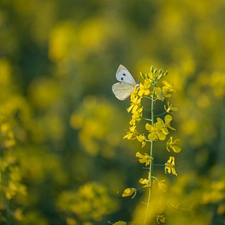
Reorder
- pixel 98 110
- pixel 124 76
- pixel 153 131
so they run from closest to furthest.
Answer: pixel 153 131 → pixel 124 76 → pixel 98 110

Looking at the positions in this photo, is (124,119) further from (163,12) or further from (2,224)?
(163,12)

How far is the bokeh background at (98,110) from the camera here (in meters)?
4.43

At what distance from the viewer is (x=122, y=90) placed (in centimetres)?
349

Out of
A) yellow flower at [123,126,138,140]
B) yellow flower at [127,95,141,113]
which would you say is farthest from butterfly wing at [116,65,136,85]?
yellow flower at [123,126,138,140]

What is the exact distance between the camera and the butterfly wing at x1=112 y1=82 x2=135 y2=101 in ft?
11.4

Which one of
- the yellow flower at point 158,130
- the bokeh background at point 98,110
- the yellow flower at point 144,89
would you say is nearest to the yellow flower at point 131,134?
the yellow flower at point 158,130

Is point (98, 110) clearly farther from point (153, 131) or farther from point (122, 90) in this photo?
point (153, 131)

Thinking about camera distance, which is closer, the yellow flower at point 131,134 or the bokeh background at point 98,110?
the yellow flower at point 131,134

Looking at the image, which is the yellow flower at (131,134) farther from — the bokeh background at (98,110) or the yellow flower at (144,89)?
the bokeh background at (98,110)

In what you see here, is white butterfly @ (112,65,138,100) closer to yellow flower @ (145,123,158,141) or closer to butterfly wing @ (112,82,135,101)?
butterfly wing @ (112,82,135,101)

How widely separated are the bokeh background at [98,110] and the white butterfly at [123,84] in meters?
0.58

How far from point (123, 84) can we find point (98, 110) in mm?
2175

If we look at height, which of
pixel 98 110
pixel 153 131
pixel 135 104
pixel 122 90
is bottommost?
pixel 153 131

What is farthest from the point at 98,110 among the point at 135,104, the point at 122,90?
the point at 135,104
